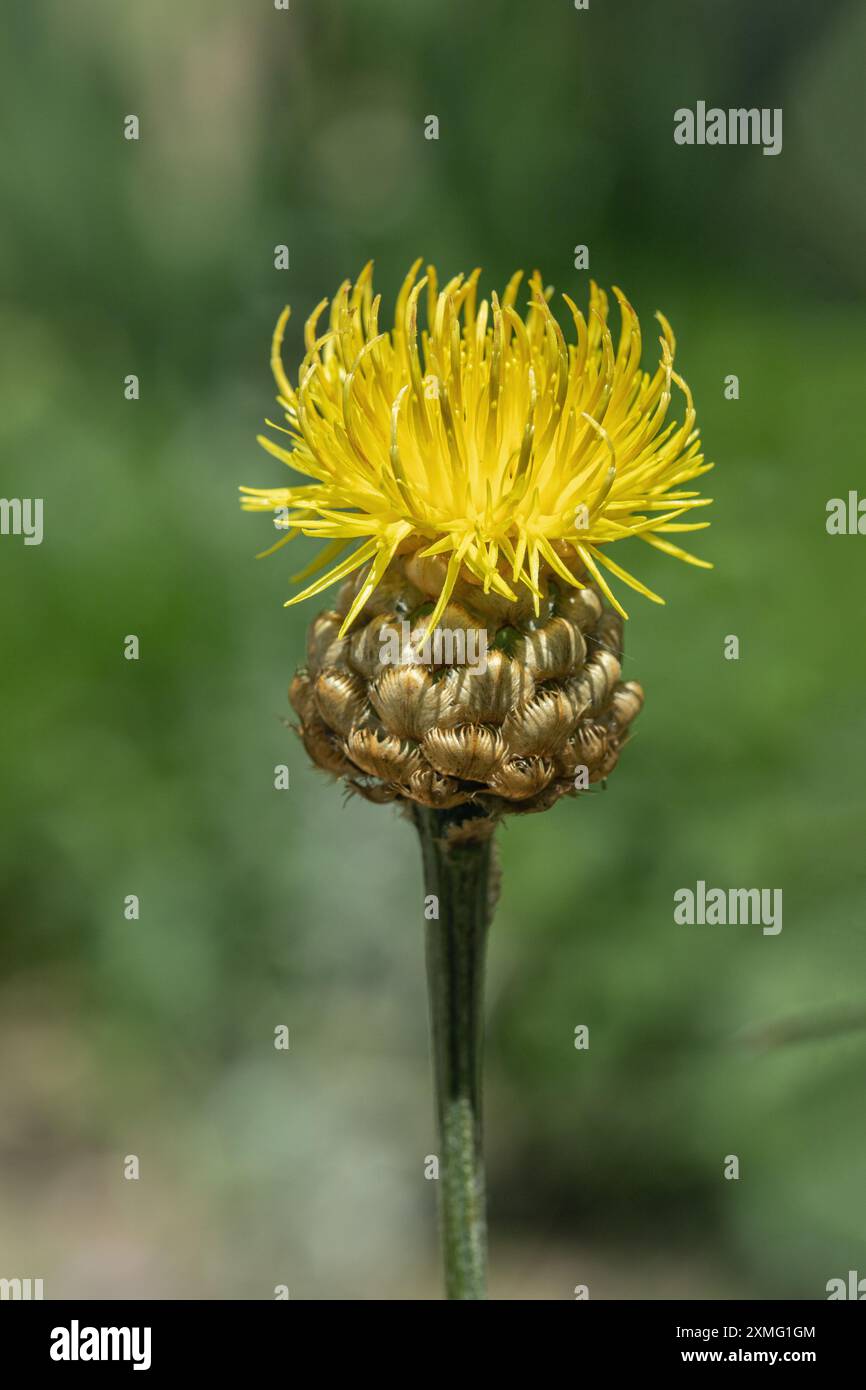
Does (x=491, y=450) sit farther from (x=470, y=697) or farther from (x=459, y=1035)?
(x=459, y=1035)

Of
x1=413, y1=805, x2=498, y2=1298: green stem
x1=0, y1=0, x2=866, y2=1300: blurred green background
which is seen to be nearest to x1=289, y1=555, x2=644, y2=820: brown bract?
x1=413, y1=805, x2=498, y2=1298: green stem

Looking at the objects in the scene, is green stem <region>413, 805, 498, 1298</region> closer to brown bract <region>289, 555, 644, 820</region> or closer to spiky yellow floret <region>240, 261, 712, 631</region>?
brown bract <region>289, 555, 644, 820</region>

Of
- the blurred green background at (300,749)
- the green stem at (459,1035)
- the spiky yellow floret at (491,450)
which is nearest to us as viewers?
the spiky yellow floret at (491,450)

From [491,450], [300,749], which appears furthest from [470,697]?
[300,749]

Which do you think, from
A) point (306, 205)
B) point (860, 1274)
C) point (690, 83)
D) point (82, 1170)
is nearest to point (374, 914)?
point (82, 1170)

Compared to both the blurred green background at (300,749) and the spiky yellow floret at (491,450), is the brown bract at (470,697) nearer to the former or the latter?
the spiky yellow floret at (491,450)

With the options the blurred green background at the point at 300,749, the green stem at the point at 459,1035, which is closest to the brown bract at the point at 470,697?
the green stem at the point at 459,1035
